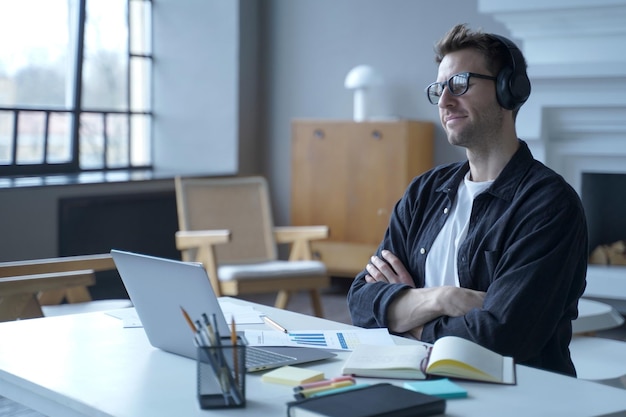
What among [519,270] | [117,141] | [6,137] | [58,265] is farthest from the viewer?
[117,141]

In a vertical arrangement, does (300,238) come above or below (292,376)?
below

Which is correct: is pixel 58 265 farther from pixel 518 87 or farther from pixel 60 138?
pixel 60 138

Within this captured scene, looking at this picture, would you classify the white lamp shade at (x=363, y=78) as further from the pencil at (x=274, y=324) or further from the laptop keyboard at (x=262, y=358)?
the laptop keyboard at (x=262, y=358)

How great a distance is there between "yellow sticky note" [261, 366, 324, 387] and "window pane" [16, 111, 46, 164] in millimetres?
4576

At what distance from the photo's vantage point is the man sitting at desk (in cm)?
216

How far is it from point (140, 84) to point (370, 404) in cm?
564

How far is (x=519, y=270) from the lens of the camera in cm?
216

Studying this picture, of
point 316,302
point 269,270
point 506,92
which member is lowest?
point 316,302

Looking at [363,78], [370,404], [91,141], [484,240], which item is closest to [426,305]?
[484,240]

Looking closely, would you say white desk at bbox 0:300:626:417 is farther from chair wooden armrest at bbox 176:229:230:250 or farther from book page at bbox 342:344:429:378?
chair wooden armrest at bbox 176:229:230:250

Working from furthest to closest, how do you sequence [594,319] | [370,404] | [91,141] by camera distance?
[91,141] < [594,319] < [370,404]

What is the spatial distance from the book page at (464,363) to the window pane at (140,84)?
532cm

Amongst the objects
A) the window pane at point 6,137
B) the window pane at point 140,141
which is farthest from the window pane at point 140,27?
the window pane at point 6,137

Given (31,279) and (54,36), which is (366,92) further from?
(31,279)
